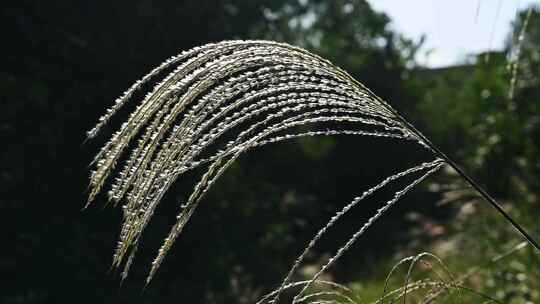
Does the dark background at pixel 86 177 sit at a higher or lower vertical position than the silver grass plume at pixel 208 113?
lower

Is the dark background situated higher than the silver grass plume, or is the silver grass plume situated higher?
the silver grass plume

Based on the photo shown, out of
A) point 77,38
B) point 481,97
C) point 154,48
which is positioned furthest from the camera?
point 481,97

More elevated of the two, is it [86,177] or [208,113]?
[208,113]

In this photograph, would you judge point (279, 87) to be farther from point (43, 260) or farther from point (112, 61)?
point (112, 61)

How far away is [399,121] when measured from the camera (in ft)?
3.60

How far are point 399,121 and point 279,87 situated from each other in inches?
7.2

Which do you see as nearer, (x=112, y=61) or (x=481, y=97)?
(x=112, y=61)

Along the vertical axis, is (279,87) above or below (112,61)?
above

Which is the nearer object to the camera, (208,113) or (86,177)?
(208,113)

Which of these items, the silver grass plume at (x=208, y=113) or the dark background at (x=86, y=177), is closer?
the silver grass plume at (x=208, y=113)

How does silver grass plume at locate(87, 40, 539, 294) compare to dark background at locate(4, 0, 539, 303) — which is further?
dark background at locate(4, 0, 539, 303)

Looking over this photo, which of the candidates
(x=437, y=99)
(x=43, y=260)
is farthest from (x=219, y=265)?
(x=437, y=99)

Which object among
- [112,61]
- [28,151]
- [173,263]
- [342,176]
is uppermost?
[112,61]

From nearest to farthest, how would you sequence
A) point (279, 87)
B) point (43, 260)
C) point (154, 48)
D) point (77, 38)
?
point (279, 87), point (43, 260), point (77, 38), point (154, 48)
